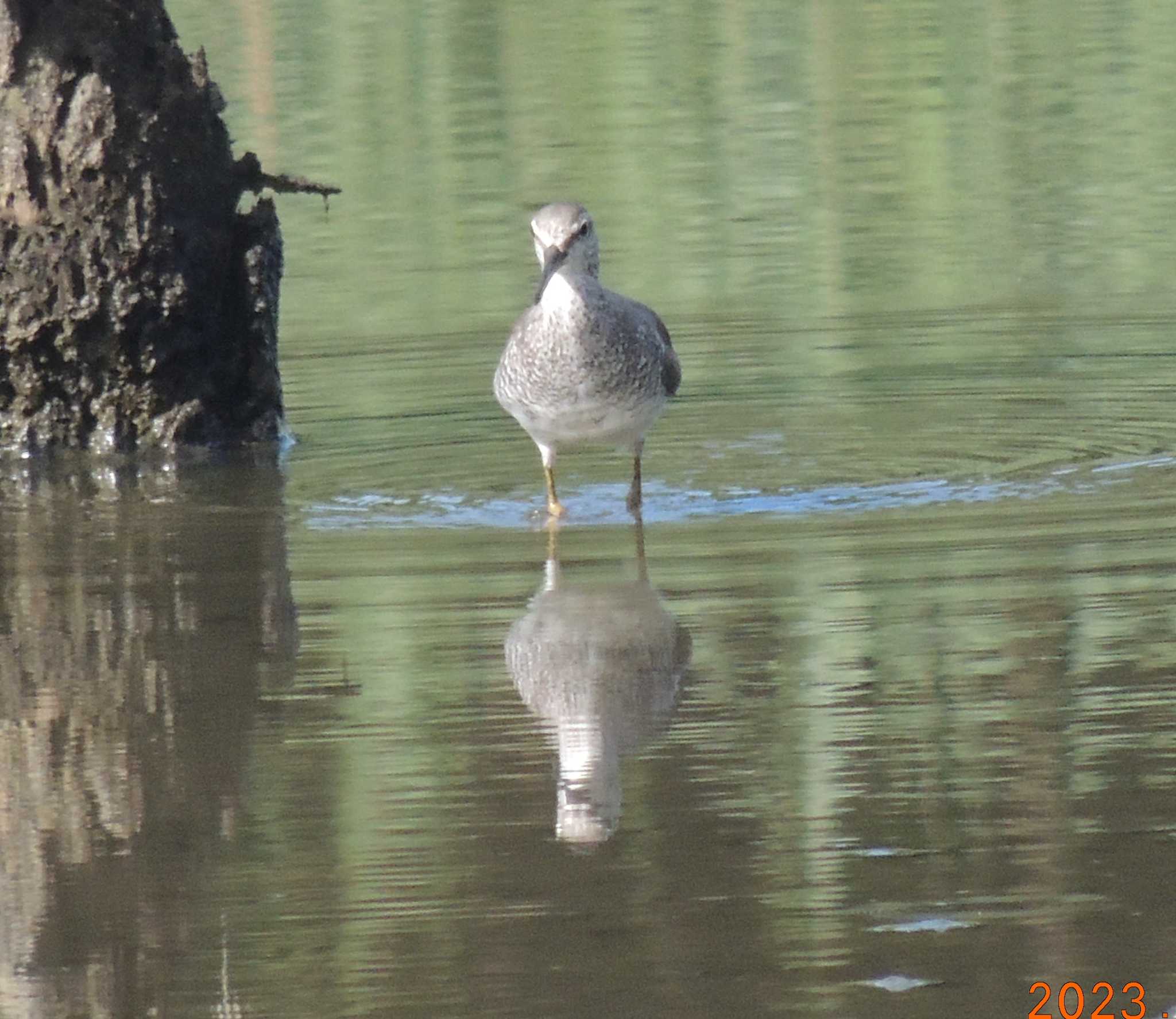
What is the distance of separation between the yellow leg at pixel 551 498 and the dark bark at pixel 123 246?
2.22 metres

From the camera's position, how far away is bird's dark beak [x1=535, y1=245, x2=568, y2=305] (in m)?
8.88

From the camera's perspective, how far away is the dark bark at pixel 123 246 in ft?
35.2

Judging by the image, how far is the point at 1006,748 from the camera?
575 centimetres

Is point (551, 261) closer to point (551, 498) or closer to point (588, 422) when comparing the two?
point (588, 422)

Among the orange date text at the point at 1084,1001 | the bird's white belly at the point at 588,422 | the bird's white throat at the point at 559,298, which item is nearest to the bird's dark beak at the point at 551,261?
the bird's white throat at the point at 559,298

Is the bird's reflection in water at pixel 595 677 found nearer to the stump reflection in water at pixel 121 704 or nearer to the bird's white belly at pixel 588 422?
the stump reflection in water at pixel 121 704

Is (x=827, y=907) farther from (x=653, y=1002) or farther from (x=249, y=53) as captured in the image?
(x=249, y=53)

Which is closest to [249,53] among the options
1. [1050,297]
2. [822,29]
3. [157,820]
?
[822,29]

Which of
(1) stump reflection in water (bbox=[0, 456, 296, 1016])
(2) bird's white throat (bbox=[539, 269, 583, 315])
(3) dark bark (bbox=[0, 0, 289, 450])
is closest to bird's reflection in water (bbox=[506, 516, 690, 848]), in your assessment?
(1) stump reflection in water (bbox=[0, 456, 296, 1016])

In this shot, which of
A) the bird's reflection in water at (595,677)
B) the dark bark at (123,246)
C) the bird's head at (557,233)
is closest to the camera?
the bird's reflection in water at (595,677)

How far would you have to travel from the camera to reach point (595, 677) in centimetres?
663

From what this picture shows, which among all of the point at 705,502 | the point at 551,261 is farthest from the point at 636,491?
the point at 551,261

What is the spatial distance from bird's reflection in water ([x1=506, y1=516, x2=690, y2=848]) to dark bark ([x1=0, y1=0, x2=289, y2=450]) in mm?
3519

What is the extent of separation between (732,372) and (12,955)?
7.60m
